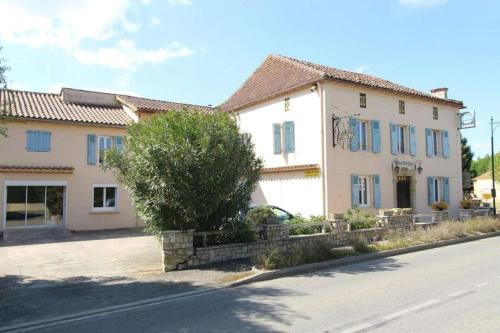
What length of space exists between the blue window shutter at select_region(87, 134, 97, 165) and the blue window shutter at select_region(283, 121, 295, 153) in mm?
9734

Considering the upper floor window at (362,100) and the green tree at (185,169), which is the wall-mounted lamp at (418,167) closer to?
the upper floor window at (362,100)

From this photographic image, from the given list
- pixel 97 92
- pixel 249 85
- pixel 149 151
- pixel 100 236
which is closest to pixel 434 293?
pixel 149 151

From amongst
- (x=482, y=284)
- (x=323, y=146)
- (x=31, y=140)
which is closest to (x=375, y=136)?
(x=323, y=146)

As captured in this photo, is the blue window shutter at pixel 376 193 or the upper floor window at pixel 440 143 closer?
the blue window shutter at pixel 376 193

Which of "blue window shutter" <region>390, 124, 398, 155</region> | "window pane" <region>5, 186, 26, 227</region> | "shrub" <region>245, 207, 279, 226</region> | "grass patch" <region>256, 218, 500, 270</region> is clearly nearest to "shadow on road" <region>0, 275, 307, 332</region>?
"grass patch" <region>256, 218, 500, 270</region>

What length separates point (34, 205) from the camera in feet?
65.1

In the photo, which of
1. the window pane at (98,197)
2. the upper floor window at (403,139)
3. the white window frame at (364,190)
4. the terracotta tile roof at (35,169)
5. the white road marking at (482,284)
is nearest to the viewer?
the white road marking at (482,284)

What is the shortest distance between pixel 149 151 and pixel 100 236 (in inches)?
392

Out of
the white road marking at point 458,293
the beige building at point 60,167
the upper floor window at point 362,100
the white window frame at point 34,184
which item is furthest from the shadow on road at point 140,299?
the upper floor window at point 362,100

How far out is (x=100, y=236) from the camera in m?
18.9

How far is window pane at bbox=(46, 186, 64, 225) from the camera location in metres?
20.3

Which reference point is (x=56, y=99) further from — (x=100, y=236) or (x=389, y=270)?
(x=389, y=270)

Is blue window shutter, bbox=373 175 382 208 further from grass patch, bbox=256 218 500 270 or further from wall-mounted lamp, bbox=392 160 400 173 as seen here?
grass patch, bbox=256 218 500 270

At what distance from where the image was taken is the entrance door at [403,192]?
21062 millimetres
